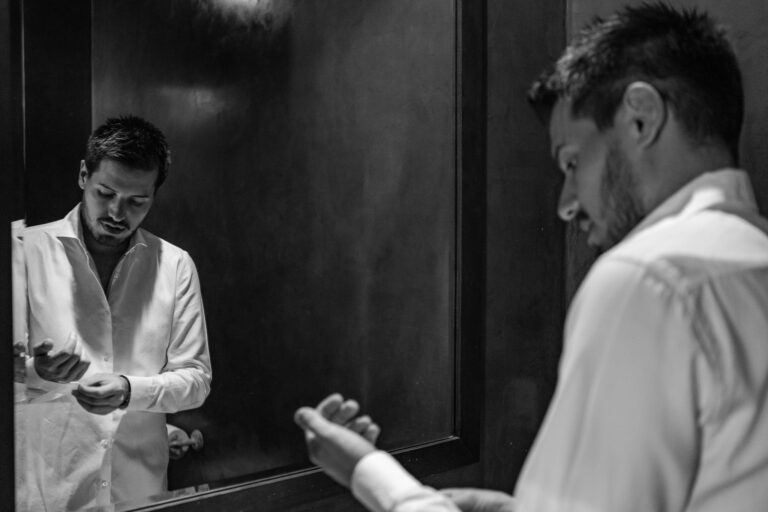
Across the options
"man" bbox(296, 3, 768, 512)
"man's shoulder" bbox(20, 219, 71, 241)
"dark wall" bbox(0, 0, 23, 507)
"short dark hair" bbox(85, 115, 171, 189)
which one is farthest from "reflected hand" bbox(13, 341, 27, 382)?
"man" bbox(296, 3, 768, 512)

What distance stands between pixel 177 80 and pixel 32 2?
214mm

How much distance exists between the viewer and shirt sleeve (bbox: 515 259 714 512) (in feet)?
1.86

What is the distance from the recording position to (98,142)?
1.03 m

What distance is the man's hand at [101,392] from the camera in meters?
1.05

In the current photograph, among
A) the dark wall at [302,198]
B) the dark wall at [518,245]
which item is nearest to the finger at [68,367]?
the dark wall at [302,198]

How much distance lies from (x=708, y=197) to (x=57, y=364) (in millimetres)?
800

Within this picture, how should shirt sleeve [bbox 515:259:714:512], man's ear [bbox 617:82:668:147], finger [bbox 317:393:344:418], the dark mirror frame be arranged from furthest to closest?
the dark mirror frame, finger [bbox 317:393:344:418], man's ear [bbox 617:82:668:147], shirt sleeve [bbox 515:259:714:512]

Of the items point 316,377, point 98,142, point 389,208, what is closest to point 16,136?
point 98,142

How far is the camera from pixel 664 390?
1.86 feet

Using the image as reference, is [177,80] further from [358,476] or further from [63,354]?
[358,476]

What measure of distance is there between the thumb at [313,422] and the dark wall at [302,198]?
47cm

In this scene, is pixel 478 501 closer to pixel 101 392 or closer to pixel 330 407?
pixel 330 407

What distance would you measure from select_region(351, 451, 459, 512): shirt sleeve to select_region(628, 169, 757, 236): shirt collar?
0.29m

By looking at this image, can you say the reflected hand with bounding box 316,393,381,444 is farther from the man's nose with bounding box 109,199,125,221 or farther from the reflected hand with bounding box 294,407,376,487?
the man's nose with bounding box 109,199,125,221
